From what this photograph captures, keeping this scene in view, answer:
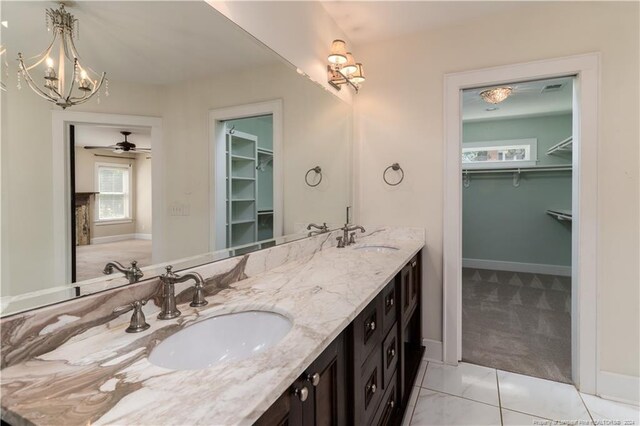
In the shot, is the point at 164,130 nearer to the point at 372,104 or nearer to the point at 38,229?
the point at 38,229

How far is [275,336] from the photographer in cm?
95

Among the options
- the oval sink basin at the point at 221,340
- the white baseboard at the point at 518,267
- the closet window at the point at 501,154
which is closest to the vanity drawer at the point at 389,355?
Result: the oval sink basin at the point at 221,340

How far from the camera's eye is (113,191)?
0.89m

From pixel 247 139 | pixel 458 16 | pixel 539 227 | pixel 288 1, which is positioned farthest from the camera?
pixel 539 227

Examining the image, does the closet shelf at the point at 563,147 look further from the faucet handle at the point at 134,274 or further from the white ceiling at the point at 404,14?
the faucet handle at the point at 134,274

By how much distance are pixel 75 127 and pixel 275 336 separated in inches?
A: 30.7

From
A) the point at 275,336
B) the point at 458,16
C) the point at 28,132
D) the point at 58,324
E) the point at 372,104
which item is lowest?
the point at 275,336

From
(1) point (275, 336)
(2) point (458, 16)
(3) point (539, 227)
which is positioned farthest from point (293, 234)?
(3) point (539, 227)

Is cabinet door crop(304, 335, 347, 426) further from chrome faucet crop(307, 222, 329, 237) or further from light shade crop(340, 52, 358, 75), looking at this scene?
light shade crop(340, 52, 358, 75)

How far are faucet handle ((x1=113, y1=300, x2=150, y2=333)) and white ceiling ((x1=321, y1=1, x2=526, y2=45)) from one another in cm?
208

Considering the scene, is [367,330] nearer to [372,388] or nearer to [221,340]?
[372,388]

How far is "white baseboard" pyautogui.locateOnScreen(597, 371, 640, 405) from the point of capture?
1838mm

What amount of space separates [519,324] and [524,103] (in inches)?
→ 111

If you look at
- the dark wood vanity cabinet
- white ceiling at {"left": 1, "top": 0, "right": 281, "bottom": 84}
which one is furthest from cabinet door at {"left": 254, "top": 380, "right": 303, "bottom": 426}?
white ceiling at {"left": 1, "top": 0, "right": 281, "bottom": 84}
